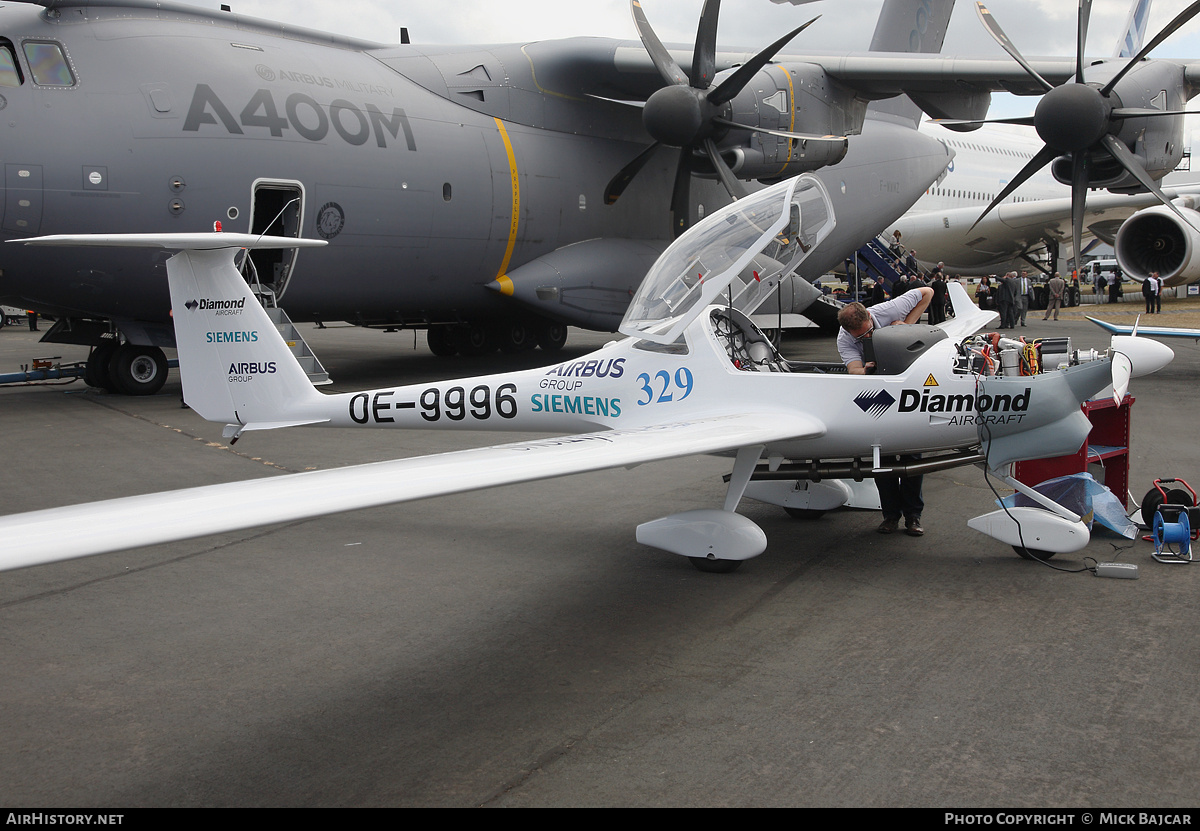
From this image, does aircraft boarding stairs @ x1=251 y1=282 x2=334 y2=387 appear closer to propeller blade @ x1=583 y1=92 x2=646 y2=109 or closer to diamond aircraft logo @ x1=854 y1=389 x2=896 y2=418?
propeller blade @ x1=583 y1=92 x2=646 y2=109

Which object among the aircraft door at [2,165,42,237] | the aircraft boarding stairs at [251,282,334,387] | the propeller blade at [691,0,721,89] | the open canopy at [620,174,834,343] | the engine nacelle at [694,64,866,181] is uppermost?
the propeller blade at [691,0,721,89]

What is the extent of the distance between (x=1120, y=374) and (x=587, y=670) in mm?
4532

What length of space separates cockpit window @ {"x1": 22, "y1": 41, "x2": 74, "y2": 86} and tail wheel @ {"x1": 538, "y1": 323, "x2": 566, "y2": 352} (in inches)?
409

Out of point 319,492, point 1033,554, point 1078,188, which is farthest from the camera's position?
point 1078,188

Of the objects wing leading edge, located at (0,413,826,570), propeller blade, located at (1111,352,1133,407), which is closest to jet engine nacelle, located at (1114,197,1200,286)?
propeller blade, located at (1111,352,1133,407)

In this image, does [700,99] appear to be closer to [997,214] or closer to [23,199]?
[23,199]

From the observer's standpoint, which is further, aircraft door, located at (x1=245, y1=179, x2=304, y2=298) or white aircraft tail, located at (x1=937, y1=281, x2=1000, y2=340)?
aircraft door, located at (x1=245, y1=179, x2=304, y2=298)

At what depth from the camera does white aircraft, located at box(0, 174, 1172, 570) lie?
6152 millimetres

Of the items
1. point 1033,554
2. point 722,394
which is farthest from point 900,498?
point 722,394

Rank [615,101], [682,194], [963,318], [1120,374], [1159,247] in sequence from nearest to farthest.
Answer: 1. [1120,374]
2. [963,318]
3. [682,194]
4. [615,101]
5. [1159,247]

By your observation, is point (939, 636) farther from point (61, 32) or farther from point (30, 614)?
point (61, 32)

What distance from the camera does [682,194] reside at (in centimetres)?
1672

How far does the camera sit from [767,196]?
7043mm

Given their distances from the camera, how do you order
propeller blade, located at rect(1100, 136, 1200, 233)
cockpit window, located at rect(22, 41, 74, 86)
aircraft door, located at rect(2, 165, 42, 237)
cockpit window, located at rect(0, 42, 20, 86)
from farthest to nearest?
1. propeller blade, located at rect(1100, 136, 1200, 233)
2. cockpit window, located at rect(22, 41, 74, 86)
3. cockpit window, located at rect(0, 42, 20, 86)
4. aircraft door, located at rect(2, 165, 42, 237)
